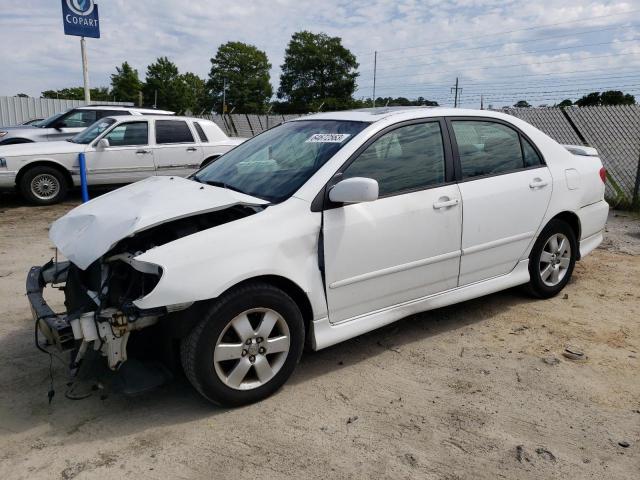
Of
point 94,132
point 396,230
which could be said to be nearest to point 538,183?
point 396,230

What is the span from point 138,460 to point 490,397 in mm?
1986

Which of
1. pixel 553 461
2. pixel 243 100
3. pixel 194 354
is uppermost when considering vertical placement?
pixel 243 100

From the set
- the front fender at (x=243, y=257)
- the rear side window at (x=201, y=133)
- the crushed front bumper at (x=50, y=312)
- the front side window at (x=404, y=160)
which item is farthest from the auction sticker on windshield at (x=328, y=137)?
the rear side window at (x=201, y=133)

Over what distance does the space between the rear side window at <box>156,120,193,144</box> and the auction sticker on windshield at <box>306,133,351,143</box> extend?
22.7 feet

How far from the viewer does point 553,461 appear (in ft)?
8.70

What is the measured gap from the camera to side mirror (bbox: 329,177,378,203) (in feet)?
10.3

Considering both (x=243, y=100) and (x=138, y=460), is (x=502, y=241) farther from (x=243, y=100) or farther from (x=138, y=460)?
(x=243, y=100)

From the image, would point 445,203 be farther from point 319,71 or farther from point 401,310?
point 319,71

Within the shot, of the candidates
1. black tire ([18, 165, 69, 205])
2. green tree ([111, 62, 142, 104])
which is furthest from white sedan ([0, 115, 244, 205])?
green tree ([111, 62, 142, 104])

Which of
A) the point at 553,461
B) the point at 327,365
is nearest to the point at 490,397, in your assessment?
the point at 553,461

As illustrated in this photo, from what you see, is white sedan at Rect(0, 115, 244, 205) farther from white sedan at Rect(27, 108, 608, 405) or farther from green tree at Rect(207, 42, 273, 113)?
green tree at Rect(207, 42, 273, 113)

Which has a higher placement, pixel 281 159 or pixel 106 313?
pixel 281 159

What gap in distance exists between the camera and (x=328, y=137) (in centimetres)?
373

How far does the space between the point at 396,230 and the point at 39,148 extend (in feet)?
26.5
